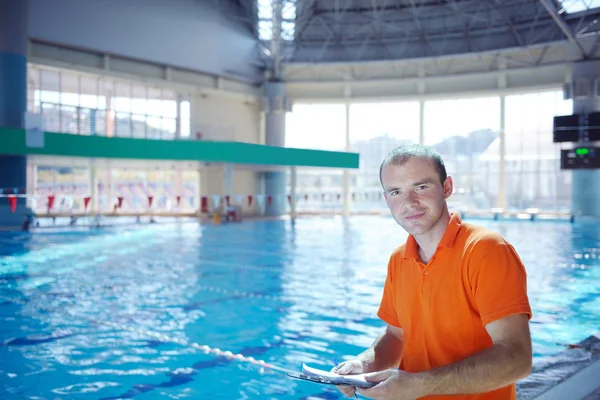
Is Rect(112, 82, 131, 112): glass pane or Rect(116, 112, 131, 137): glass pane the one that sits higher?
Rect(112, 82, 131, 112): glass pane

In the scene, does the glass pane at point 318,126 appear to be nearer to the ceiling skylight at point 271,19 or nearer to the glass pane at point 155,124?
the ceiling skylight at point 271,19

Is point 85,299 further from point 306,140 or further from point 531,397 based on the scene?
point 306,140

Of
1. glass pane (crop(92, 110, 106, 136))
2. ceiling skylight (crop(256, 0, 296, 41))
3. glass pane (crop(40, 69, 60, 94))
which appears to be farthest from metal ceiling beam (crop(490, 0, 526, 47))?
glass pane (crop(40, 69, 60, 94))

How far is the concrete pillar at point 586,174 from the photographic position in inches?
936

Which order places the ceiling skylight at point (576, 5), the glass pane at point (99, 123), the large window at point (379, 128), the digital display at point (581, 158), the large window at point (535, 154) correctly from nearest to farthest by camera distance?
the digital display at point (581, 158)
the ceiling skylight at point (576, 5)
the glass pane at point (99, 123)
the large window at point (535, 154)
the large window at point (379, 128)

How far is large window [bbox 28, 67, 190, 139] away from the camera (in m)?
25.7

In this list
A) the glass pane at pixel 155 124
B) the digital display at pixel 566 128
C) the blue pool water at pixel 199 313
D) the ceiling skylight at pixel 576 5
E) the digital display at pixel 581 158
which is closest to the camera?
the blue pool water at pixel 199 313

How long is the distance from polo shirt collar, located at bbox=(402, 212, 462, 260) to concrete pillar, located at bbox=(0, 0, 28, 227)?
20587 mm

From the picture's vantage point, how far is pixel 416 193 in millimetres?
1961

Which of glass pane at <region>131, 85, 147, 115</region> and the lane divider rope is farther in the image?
glass pane at <region>131, 85, 147, 115</region>

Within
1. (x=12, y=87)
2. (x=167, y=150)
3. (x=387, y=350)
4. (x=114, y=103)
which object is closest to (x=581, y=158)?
(x=167, y=150)

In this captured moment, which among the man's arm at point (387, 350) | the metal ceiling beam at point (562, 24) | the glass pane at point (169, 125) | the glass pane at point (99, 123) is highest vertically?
the metal ceiling beam at point (562, 24)

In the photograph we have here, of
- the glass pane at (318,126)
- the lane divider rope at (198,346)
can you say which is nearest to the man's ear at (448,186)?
the lane divider rope at (198,346)

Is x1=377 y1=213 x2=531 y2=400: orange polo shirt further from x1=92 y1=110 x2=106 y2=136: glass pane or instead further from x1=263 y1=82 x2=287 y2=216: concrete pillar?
x1=263 y1=82 x2=287 y2=216: concrete pillar
